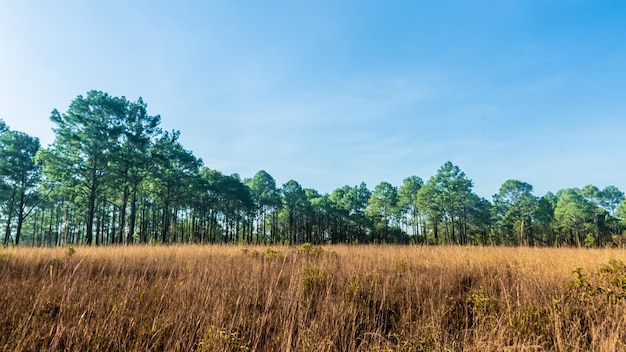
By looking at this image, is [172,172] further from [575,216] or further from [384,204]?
[575,216]

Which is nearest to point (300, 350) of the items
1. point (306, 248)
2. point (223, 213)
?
point (306, 248)

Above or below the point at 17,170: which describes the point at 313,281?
below

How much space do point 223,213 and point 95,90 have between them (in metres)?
20.4

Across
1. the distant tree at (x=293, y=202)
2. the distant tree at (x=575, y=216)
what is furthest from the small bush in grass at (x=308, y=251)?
the distant tree at (x=575, y=216)

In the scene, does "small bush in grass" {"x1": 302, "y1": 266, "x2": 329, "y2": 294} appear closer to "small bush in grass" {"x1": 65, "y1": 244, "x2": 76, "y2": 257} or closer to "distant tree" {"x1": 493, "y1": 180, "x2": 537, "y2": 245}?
"small bush in grass" {"x1": 65, "y1": 244, "x2": 76, "y2": 257}

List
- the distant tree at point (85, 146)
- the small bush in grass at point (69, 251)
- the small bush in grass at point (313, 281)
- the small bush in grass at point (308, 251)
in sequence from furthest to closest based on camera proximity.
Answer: the distant tree at point (85, 146)
the small bush in grass at point (308, 251)
the small bush in grass at point (69, 251)
the small bush in grass at point (313, 281)

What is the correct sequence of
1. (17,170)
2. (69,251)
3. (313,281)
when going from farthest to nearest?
1. (17,170)
2. (69,251)
3. (313,281)

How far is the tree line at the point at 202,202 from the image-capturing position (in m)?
20.6

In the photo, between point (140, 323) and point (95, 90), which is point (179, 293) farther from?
point (95, 90)

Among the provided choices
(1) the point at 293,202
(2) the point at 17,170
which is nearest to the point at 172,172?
(2) the point at 17,170

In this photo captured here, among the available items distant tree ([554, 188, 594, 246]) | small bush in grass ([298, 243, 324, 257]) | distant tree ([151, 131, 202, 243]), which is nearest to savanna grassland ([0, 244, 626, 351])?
small bush in grass ([298, 243, 324, 257])

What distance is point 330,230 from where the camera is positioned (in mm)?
47969

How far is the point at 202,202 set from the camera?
3434 cm

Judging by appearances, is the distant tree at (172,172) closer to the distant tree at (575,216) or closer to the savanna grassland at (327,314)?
the savanna grassland at (327,314)
